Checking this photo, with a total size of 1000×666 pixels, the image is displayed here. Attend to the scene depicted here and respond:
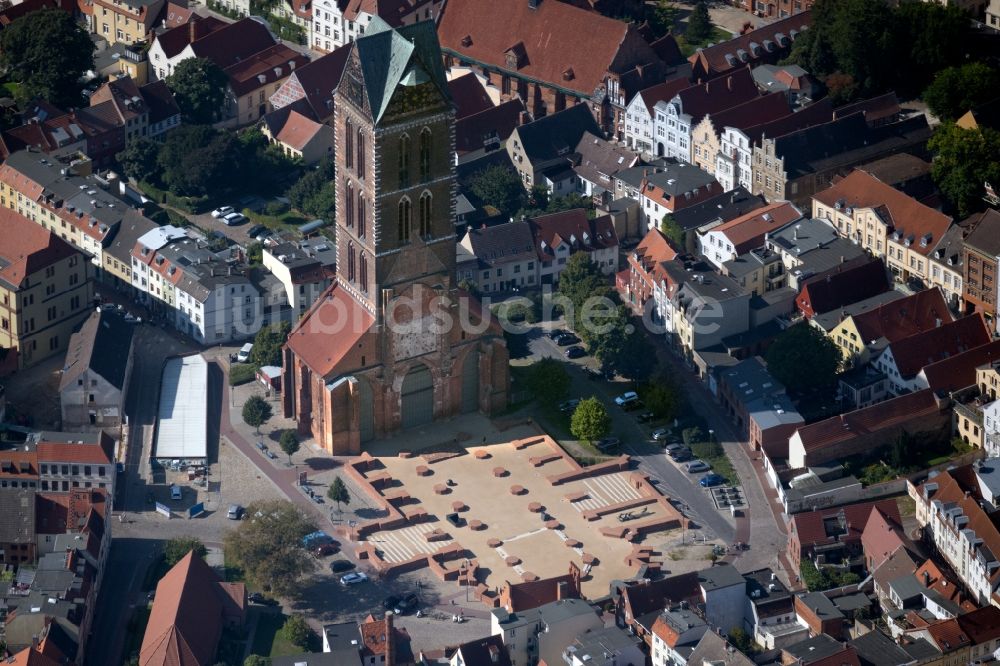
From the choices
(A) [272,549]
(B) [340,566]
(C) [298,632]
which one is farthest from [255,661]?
(B) [340,566]

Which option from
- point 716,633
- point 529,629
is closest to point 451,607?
point 529,629

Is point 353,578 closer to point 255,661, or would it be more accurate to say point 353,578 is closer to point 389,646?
point 389,646

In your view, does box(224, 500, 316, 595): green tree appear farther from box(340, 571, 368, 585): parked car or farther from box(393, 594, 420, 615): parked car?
box(393, 594, 420, 615): parked car

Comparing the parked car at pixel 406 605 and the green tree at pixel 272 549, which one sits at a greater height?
A: the green tree at pixel 272 549

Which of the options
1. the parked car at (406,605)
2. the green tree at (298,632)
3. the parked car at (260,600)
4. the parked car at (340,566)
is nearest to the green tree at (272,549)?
the parked car at (260,600)

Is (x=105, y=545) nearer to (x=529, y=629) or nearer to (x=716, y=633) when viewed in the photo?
(x=529, y=629)

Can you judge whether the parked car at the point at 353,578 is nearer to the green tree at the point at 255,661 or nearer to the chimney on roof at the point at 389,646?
the chimney on roof at the point at 389,646

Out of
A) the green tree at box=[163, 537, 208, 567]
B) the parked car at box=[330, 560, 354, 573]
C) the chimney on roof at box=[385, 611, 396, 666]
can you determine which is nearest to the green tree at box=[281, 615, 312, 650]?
the chimney on roof at box=[385, 611, 396, 666]
